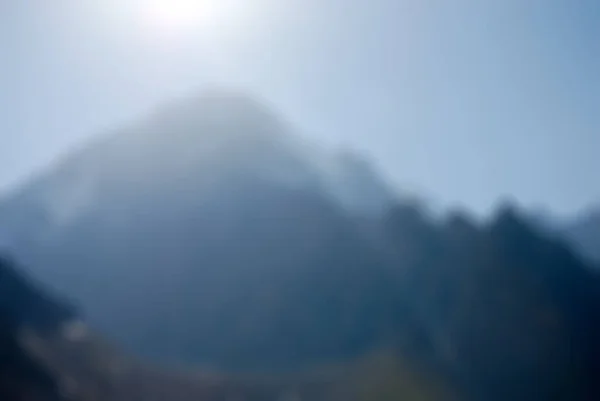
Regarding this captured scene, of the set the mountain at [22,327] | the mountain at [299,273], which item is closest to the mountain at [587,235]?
the mountain at [299,273]

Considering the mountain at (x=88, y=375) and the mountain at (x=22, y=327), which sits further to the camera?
the mountain at (x=88, y=375)

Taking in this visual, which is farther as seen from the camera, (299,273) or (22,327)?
(299,273)

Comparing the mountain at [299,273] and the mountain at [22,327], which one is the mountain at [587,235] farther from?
the mountain at [22,327]

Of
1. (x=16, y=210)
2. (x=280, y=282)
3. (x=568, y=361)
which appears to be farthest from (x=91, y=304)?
(x=568, y=361)

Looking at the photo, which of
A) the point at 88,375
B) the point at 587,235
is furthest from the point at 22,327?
the point at 587,235

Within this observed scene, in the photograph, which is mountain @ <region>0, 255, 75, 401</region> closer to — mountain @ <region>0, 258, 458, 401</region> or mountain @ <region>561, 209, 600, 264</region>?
mountain @ <region>0, 258, 458, 401</region>

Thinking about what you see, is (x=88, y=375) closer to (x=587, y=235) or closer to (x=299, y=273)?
(x=299, y=273)

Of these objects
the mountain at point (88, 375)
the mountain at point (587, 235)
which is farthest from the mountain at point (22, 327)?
the mountain at point (587, 235)

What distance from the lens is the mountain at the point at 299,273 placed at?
15977 millimetres

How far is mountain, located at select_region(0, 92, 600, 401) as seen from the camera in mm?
15977

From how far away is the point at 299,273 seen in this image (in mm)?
17281

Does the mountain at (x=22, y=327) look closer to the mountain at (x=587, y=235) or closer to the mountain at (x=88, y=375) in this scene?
the mountain at (x=88, y=375)

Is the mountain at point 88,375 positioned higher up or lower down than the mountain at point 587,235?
lower down

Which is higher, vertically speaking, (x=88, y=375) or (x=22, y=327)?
(x=22, y=327)
